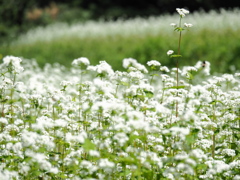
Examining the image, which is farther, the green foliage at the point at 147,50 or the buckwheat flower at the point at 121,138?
the green foliage at the point at 147,50

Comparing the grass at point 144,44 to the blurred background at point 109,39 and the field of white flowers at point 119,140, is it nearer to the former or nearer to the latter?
the blurred background at point 109,39

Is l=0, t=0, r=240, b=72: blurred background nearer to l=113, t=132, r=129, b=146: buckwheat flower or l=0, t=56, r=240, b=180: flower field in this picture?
l=0, t=56, r=240, b=180: flower field

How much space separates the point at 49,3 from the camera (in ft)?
132

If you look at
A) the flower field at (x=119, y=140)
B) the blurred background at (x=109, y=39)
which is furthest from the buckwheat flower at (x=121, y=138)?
the blurred background at (x=109, y=39)

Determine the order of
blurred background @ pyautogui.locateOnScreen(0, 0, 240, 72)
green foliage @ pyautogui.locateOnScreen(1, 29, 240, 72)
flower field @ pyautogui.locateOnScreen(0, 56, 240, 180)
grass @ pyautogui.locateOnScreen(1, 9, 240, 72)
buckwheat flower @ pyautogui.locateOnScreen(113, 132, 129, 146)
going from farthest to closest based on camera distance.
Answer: blurred background @ pyautogui.locateOnScreen(0, 0, 240, 72), grass @ pyautogui.locateOnScreen(1, 9, 240, 72), green foliage @ pyautogui.locateOnScreen(1, 29, 240, 72), flower field @ pyautogui.locateOnScreen(0, 56, 240, 180), buckwheat flower @ pyautogui.locateOnScreen(113, 132, 129, 146)

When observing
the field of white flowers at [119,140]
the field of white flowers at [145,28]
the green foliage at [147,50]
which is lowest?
the field of white flowers at [119,140]

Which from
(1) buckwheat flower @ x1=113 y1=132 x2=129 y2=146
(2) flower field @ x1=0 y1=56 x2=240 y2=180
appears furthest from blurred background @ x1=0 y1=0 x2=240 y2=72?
(1) buckwheat flower @ x1=113 y1=132 x2=129 y2=146

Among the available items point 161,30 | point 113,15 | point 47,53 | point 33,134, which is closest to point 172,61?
point 161,30

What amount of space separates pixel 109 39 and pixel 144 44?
5.07 meters

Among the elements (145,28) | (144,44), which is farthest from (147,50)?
(145,28)

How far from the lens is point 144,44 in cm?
1468

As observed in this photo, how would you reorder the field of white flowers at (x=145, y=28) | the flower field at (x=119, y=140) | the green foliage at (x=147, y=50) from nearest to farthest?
the flower field at (x=119, y=140) < the green foliage at (x=147, y=50) < the field of white flowers at (x=145, y=28)

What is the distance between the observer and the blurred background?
43.3 ft

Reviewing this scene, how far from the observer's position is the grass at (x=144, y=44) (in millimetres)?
12841
